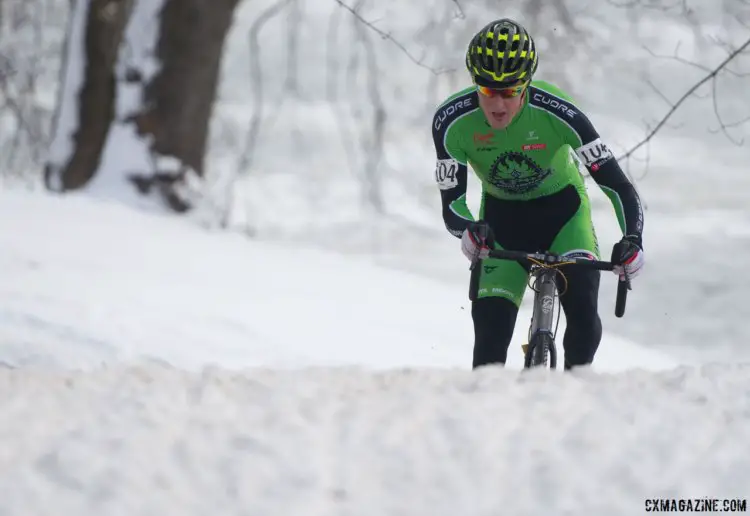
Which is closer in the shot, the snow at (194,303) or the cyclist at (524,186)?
the cyclist at (524,186)

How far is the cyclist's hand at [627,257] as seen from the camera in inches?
198

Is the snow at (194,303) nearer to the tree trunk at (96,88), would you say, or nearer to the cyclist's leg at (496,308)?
the tree trunk at (96,88)

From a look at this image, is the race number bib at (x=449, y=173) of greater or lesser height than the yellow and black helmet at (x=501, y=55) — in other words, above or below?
below

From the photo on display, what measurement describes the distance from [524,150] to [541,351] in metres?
0.96

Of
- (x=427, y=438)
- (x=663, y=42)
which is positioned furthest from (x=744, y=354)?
(x=427, y=438)

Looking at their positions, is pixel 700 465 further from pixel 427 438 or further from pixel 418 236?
pixel 418 236

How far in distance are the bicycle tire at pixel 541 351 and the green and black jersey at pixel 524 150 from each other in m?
0.60

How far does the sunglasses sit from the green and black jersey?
0.84 ft

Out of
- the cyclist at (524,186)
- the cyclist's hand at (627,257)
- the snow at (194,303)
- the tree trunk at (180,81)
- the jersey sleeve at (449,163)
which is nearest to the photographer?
the cyclist's hand at (627,257)

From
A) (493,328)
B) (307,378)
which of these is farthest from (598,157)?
(307,378)

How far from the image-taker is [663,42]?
73.6 feet

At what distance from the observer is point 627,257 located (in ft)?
16.5

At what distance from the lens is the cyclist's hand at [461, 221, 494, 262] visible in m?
5.08

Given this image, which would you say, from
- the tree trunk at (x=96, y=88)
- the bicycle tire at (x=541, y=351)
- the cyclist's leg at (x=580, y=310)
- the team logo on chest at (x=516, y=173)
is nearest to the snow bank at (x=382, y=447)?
the bicycle tire at (x=541, y=351)
